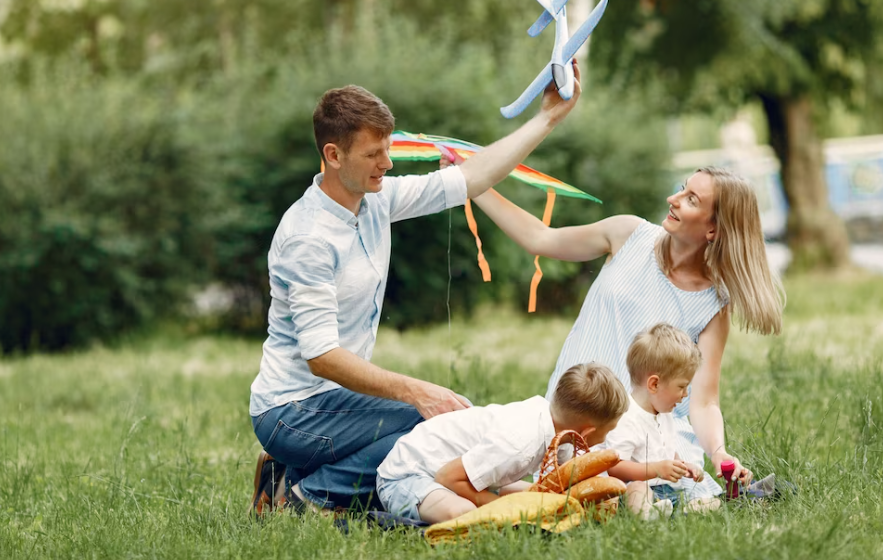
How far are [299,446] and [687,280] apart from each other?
5.47 ft

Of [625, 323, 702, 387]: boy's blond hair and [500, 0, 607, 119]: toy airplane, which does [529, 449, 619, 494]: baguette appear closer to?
[625, 323, 702, 387]: boy's blond hair

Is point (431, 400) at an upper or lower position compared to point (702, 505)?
upper

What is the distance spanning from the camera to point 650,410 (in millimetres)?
3975

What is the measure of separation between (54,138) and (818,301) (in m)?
8.19

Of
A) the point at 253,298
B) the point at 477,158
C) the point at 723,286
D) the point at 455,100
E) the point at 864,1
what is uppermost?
the point at 864,1

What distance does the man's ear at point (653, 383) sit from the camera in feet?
12.7

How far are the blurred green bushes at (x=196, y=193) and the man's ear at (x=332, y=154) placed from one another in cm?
684

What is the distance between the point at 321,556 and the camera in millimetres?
3523

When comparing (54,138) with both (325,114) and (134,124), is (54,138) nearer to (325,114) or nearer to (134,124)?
(134,124)

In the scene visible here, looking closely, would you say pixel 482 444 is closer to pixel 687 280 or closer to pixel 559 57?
pixel 687 280

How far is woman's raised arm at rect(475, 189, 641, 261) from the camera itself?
4.58 meters

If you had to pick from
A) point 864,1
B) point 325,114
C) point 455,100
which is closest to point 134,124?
point 455,100

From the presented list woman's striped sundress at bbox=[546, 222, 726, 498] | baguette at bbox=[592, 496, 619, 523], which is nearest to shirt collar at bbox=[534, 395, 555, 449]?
baguette at bbox=[592, 496, 619, 523]

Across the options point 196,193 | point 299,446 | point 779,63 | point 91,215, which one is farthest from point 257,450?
point 779,63
